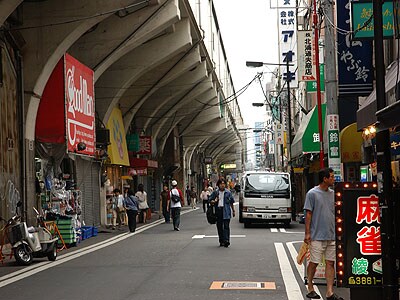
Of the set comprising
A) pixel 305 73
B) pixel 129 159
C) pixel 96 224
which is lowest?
pixel 96 224

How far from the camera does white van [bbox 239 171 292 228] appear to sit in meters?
27.2

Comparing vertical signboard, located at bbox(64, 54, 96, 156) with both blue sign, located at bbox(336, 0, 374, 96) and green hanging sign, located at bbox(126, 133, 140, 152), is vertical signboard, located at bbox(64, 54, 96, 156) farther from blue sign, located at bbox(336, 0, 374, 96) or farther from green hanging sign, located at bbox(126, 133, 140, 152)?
green hanging sign, located at bbox(126, 133, 140, 152)

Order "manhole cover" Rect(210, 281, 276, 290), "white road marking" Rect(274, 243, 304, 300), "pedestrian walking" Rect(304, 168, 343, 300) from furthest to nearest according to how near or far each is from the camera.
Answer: "manhole cover" Rect(210, 281, 276, 290) → "white road marking" Rect(274, 243, 304, 300) → "pedestrian walking" Rect(304, 168, 343, 300)

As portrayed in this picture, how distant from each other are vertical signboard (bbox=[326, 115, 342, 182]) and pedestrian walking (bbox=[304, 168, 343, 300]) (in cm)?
432

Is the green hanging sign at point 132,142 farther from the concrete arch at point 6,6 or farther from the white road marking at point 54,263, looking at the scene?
the concrete arch at point 6,6

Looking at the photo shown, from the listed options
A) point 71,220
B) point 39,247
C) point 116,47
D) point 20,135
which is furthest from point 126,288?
point 116,47

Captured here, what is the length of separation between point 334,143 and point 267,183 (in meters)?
13.2

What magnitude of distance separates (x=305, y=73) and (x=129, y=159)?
15.4m

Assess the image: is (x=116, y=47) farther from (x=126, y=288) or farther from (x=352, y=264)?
(x=352, y=264)

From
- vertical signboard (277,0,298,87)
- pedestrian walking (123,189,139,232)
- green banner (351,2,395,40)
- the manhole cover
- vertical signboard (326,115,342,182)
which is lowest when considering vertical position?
the manhole cover

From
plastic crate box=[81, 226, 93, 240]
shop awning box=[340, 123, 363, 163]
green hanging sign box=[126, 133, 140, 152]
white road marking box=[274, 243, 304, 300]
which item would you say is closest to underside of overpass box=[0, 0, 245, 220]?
green hanging sign box=[126, 133, 140, 152]

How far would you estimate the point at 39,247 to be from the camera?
1617 centimetres

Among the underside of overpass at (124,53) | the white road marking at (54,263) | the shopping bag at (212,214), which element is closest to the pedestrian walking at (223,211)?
the shopping bag at (212,214)

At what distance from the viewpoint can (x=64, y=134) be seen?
21469 millimetres
